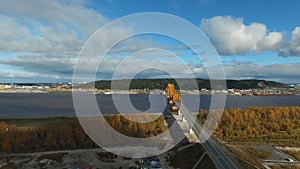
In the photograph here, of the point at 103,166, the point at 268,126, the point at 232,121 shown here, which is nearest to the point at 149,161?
the point at 103,166

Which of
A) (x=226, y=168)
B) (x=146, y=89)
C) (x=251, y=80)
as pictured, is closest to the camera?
(x=226, y=168)

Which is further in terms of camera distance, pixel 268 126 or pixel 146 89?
pixel 146 89

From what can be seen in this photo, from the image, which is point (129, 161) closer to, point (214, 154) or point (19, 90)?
point (214, 154)

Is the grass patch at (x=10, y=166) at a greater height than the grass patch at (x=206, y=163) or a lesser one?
lesser

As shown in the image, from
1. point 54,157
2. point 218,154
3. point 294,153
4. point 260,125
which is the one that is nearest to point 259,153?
point 294,153

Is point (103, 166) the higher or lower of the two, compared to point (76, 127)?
lower

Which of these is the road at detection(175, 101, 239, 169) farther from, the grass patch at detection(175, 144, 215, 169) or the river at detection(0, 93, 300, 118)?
the river at detection(0, 93, 300, 118)

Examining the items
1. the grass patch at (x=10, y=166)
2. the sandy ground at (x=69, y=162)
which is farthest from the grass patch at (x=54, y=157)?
the grass patch at (x=10, y=166)

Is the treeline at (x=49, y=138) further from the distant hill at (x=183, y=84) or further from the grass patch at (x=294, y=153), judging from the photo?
the distant hill at (x=183, y=84)

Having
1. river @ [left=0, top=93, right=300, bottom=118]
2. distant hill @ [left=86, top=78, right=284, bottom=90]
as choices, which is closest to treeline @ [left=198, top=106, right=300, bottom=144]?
river @ [left=0, top=93, right=300, bottom=118]
